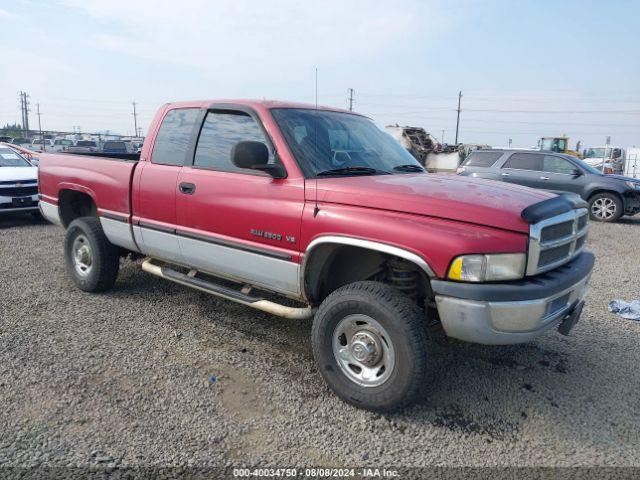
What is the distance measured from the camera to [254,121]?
12.4 ft

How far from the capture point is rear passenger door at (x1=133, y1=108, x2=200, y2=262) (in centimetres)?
414

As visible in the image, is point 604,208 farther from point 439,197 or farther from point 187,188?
point 187,188

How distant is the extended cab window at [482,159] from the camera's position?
1211cm

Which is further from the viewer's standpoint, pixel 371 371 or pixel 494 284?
pixel 371 371

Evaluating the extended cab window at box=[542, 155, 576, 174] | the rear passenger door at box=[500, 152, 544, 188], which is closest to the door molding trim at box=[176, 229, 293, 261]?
the rear passenger door at box=[500, 152, 544, 188]

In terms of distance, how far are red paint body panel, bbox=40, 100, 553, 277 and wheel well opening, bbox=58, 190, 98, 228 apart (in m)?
0.92

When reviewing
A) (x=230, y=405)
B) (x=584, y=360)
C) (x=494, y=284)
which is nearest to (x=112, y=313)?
(x=230, y=405)

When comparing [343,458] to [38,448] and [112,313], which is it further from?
[112,313]

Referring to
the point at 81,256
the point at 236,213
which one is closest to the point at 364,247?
the point at 236,213

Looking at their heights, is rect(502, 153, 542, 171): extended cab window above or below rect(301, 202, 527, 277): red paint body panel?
above

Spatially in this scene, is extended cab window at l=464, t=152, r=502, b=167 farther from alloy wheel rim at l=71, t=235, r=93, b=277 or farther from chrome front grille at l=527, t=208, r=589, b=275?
alloy wheel rim at l=71, t=235, r=93, b=277

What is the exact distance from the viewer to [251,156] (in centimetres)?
326

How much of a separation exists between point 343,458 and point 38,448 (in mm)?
1630

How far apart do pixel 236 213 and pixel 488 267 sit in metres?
1.84
